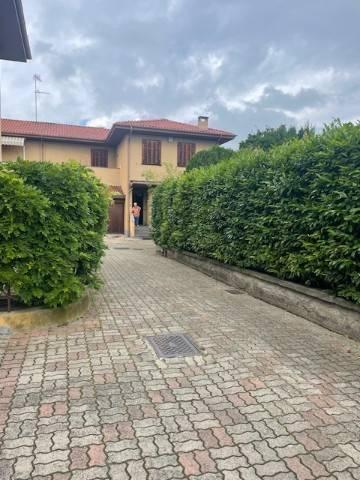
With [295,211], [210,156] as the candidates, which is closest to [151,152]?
[210,156]

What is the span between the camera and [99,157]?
83.8 ft

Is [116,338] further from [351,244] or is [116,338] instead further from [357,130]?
[357,130]

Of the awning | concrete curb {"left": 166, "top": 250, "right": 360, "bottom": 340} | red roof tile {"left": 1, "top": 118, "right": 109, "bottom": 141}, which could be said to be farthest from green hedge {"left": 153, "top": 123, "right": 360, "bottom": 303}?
red roof tile {"left": 1, "top": 118, "right": 109, "bottom": 141}

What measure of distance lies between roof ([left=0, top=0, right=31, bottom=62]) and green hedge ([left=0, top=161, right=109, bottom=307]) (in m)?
4.86

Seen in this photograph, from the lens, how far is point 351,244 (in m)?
4.20

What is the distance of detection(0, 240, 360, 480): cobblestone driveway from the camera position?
6.94 feet

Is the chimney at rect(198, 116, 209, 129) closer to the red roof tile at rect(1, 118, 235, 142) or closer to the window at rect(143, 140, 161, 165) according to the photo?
the red roof tile at rect(1, 118, 235, 142)

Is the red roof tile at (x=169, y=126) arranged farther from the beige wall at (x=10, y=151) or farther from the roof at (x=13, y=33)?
the roof at (x=13, y=33)

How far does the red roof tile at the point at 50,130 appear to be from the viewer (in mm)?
23734

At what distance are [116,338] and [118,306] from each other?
1423 millimetres

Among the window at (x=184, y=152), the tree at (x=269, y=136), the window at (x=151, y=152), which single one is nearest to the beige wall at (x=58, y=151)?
the window at (x=151, y=152)

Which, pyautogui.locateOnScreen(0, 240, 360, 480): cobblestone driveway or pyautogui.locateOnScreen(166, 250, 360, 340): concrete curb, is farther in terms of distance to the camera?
pyautogui.locateOnScreen(166, 250, 360, 340): concrete curb

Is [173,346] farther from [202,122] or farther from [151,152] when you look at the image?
[202,122]

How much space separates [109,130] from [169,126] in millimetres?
4358
